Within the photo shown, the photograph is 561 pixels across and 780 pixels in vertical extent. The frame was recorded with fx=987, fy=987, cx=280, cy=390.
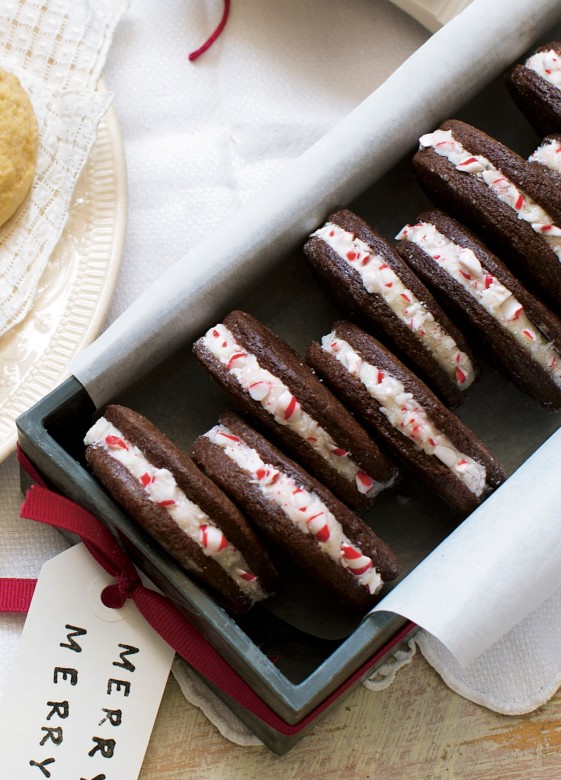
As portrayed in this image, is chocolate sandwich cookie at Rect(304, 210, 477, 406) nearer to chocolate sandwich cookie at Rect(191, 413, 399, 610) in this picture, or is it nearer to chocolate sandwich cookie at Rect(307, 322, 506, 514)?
chocolate sandwich cookie at Rect(307, 322, 506, 514)

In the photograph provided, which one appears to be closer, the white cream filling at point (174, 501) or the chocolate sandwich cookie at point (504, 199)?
the white cream filling at point (174, 501)

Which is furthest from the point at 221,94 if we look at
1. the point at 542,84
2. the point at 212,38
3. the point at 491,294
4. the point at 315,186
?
the point at 491,294

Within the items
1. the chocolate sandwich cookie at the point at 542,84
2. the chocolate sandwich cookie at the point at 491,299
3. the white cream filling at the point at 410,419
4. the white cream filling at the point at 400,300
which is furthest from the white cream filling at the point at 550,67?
the white cream filling at the point at 410,419

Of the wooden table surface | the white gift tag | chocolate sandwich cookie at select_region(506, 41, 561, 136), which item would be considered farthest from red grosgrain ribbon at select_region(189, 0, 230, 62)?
the wooden table surface

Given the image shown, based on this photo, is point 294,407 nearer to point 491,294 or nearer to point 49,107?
point 491,294

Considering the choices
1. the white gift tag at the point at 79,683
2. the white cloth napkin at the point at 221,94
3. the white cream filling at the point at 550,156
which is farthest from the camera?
the white cloth napkin at the point at 221,94

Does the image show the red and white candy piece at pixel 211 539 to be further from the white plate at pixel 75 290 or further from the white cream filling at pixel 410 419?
the white plate at pixel 75 290
